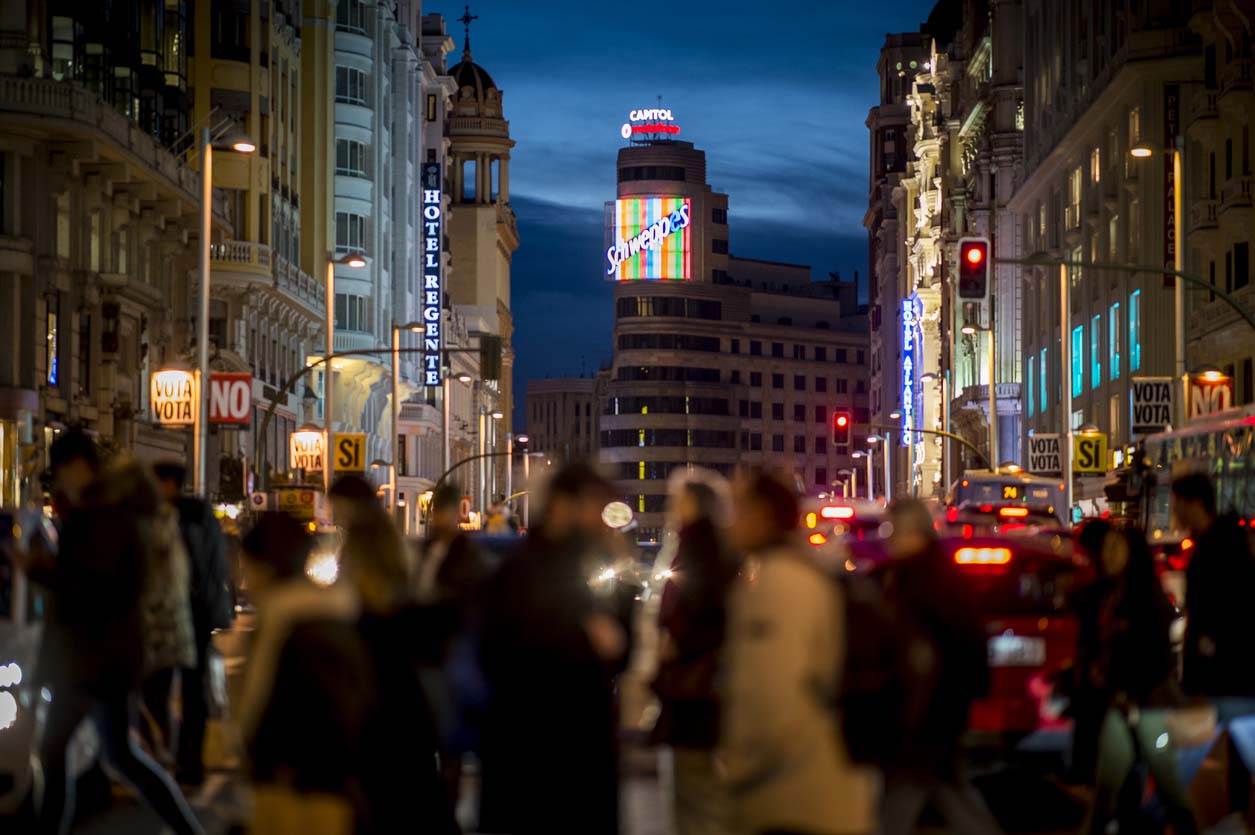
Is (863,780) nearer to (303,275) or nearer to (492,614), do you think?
(492,614)

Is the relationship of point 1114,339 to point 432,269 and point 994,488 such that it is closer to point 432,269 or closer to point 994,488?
point 994,488

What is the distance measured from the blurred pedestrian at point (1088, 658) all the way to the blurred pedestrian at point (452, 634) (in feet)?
10.4

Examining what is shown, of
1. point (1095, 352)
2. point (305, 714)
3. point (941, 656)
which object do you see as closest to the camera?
point (305, 714)

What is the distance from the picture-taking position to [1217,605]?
36.7 feet

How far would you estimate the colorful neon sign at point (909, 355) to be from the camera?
138 m

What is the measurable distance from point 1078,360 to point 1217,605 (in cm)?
6984

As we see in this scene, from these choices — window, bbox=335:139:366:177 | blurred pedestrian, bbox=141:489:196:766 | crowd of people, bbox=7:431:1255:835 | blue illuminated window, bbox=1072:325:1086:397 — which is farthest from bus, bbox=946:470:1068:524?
window, bbox=335:139:366:177

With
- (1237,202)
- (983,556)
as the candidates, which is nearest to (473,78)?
(1237,202)

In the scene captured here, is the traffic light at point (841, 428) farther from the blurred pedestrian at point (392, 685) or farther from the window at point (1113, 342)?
the blurred pedestrian at point (392, 685)

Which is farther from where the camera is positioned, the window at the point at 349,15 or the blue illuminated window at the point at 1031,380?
the blue illuminated window at the point at 1031,380

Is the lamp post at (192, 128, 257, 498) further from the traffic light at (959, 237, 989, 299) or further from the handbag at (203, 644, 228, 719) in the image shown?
the handbag at (203, 644, 228, 719)

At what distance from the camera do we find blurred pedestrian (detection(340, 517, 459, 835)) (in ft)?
28.6

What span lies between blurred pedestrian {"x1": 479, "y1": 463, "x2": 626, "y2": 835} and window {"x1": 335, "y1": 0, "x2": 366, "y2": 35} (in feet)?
264

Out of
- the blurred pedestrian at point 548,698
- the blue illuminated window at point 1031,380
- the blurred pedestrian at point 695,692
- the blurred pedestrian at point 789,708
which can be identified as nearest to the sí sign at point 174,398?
the blurred pedestrian at point 695,692
